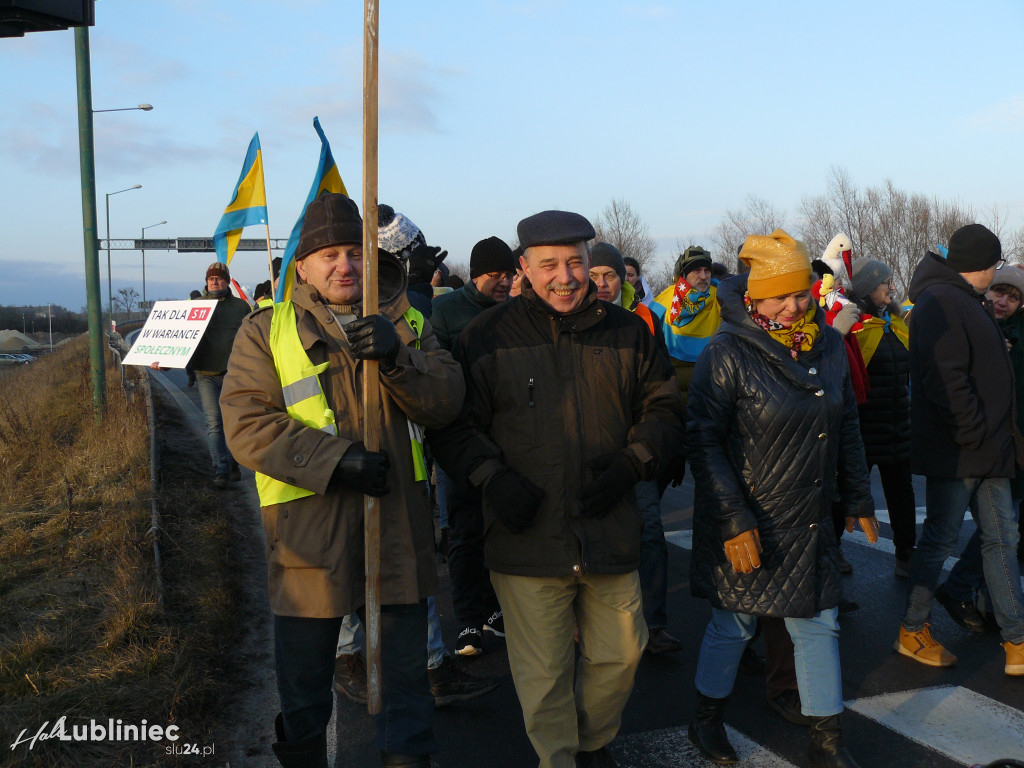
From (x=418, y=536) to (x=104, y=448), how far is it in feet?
22.7

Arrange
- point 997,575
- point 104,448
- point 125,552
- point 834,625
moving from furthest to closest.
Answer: point 104,448
point 125,552
point 997,575
point 834,625

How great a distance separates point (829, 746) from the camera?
11.2 feet

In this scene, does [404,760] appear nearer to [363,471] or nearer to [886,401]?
[363,471]

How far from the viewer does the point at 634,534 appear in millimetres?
3285

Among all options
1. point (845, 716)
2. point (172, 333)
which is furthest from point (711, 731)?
point (172, 333)

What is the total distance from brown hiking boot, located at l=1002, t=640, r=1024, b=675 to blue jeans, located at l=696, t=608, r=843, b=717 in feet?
4.56

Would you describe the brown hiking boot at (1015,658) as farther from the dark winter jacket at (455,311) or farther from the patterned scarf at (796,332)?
the dark winter jacket at (455,311)

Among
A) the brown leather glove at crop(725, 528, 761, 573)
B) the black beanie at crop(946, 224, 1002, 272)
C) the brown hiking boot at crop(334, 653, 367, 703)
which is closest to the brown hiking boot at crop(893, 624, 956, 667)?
the brown leather glove at crop(725, 528, 761, 573)

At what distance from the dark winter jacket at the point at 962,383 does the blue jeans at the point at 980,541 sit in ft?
0.39

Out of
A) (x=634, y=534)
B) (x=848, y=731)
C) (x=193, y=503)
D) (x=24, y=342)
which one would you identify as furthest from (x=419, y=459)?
(x=24, y=342)

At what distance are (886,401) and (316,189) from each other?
155 inches

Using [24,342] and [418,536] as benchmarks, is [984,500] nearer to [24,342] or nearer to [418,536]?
[418,536]

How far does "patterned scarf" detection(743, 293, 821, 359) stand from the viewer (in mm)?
3551

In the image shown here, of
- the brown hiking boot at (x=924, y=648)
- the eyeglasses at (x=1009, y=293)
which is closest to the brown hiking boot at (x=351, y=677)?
the brown hiking boot at (x=924, y=648)
